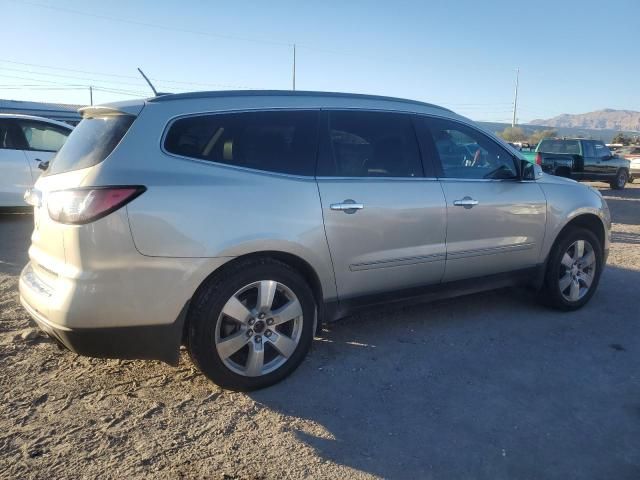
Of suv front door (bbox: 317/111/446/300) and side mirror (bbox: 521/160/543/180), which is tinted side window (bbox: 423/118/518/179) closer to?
side mirror (bbox: 521/160/543/180)

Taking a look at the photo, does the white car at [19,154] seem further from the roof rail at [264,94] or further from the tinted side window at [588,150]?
the tinted side window at [588,150]

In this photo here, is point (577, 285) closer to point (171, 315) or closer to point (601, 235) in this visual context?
point (601, 235)

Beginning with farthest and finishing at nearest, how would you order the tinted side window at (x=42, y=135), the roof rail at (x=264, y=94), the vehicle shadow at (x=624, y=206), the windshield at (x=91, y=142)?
1. the vehicle shadow at (x=624, y=206)
2. the tinted side window at (x=42, y=135)
3. the roof rail at (x=264, y=94)
4. the windshield at (x=91, y=142)

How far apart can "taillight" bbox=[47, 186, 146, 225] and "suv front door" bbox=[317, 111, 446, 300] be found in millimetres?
1196

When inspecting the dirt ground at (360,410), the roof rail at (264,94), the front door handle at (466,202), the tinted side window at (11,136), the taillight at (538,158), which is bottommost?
the dirt ground at (360,410)

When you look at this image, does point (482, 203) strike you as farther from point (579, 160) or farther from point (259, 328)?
point (579, 160)

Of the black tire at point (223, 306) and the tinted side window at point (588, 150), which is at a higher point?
the tinted side window at point (588, 150)

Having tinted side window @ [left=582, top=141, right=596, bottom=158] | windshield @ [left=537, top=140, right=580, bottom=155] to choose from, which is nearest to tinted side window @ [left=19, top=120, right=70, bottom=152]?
windshield @ [left=537, top=140, right=580, bottom=155]

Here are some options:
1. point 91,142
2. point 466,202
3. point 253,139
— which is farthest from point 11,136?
point 466,202

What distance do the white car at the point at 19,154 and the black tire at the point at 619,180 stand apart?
17.6 metres

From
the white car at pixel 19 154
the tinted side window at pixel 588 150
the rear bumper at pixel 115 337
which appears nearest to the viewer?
the rear bumper at pixel 115 337

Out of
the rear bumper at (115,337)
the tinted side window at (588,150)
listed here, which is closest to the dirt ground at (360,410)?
the rear bumper at (115,337)

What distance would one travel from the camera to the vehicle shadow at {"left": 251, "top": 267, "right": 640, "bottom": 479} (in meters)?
2.62

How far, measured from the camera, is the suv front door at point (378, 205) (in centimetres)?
345
